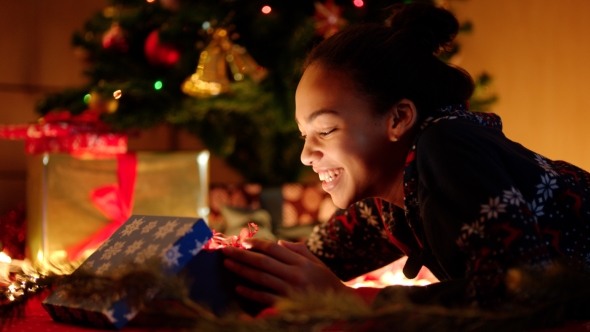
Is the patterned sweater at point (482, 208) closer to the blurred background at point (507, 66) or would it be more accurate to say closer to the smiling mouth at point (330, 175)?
the smiling mouth at point (330, 175)

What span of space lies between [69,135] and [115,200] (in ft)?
0.66

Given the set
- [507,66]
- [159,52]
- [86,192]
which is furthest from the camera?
[507,66]

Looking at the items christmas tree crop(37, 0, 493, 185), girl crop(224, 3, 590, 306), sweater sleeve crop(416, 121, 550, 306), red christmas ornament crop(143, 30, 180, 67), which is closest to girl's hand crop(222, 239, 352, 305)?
girl crop(224, 3, 590, 306)

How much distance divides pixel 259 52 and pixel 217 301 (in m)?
1.09

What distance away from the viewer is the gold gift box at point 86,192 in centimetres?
137

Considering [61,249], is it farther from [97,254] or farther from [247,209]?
[97,254]

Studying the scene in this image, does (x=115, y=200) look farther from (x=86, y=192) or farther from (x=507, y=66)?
(x=507, y=66)

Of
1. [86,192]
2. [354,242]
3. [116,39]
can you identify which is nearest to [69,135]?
[86,192]

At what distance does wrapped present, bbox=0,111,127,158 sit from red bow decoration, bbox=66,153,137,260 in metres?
0.09

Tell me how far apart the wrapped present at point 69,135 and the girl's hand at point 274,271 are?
104 cm

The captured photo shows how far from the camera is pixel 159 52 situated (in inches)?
61.0

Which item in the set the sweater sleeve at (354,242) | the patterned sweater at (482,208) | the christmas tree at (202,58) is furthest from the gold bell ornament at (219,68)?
the patterned sweater at (482,208)

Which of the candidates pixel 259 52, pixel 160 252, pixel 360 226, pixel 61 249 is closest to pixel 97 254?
pixel 160 252

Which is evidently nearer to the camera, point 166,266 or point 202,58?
point 166,266
